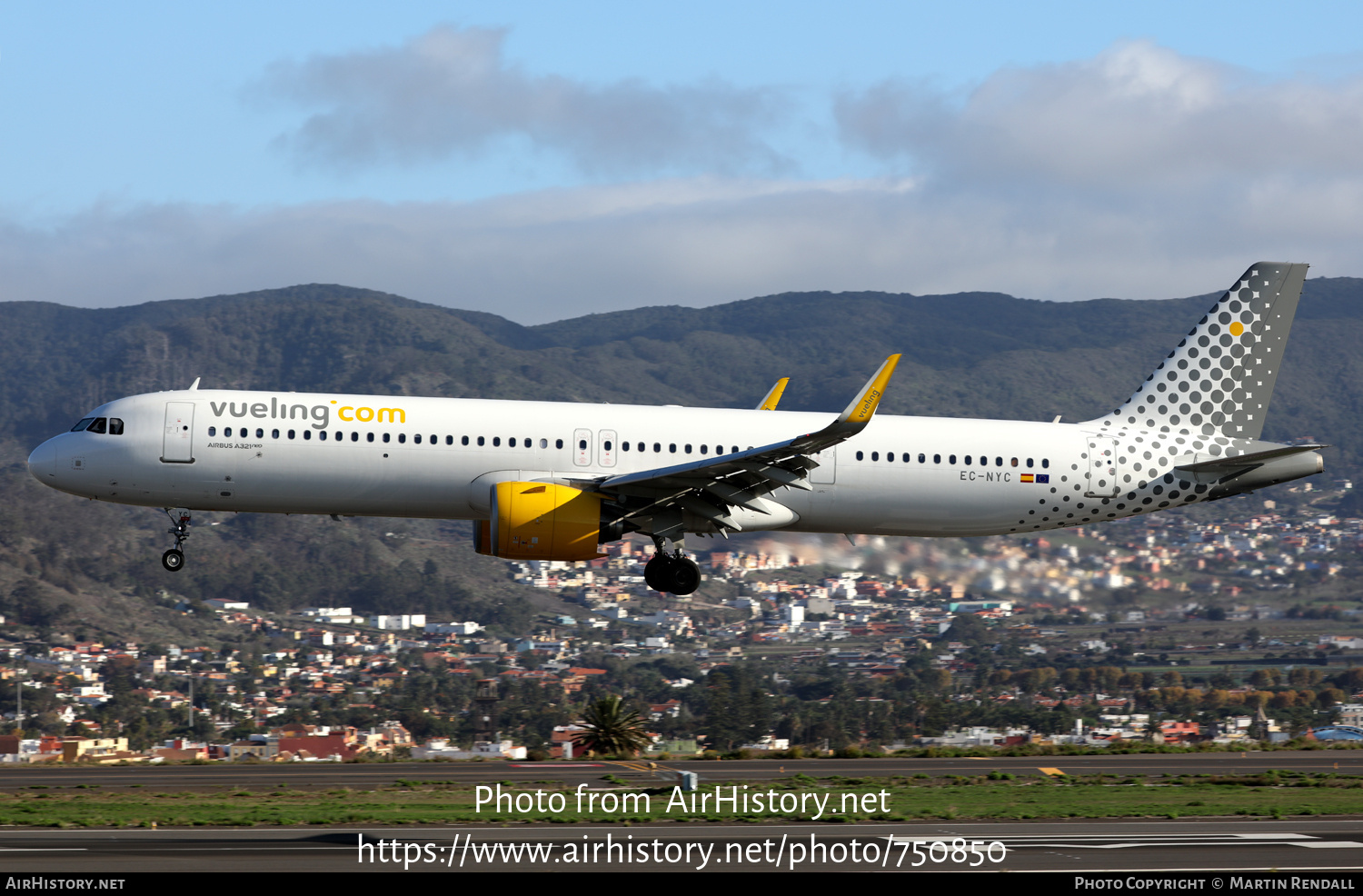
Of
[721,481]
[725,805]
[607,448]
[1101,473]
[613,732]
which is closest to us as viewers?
[725,805]

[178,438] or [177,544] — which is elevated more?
[178,438]

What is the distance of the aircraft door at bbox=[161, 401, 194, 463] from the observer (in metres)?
32.2

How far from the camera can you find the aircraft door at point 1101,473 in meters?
34.9

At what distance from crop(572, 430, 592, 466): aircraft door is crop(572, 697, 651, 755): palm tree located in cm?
1687

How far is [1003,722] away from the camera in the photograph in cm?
7931

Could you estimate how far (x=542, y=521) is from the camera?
31.1 m

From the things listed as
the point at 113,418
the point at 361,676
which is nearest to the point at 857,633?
the point at 361,676

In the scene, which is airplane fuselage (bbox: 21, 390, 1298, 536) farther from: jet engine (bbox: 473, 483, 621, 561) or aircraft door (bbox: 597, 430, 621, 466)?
jet engine (bbox: 473, 483, 621, 561)

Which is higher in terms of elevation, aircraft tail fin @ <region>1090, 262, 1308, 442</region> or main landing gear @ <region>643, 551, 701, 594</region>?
aircraft tail fin @ <region>1090, 262, 1308, 442</region>

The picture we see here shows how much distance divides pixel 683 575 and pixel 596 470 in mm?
3541

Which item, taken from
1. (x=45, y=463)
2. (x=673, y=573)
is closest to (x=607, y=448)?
(x=673, y=573)

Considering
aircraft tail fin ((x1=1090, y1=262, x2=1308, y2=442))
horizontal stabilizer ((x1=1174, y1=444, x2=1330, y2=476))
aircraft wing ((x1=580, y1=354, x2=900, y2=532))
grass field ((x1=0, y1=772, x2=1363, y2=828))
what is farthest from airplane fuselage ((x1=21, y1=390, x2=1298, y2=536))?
grass field ((x1=0, y1=772, x2=1363, y2=828))

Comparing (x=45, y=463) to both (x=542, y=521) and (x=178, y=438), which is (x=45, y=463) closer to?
(x=178, y=438)

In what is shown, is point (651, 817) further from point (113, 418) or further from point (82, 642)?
point (82, 642)
